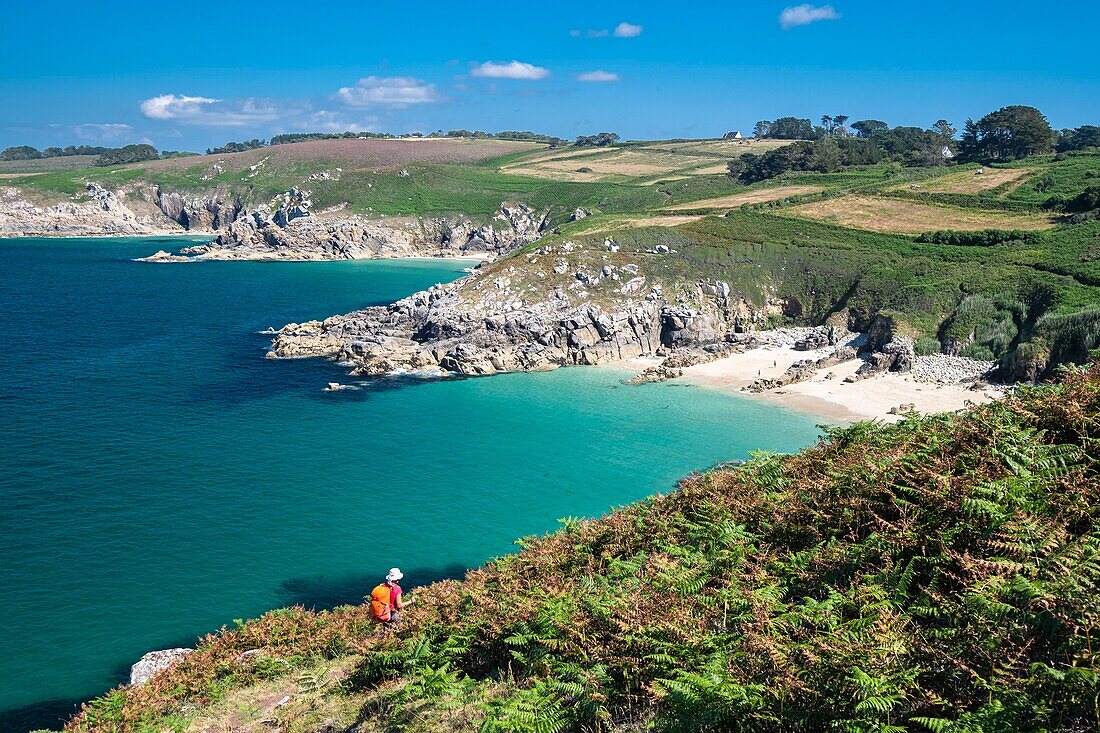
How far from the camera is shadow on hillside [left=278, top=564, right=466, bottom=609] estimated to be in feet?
87.5

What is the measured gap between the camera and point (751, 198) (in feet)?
331

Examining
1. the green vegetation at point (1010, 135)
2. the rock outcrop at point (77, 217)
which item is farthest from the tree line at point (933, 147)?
the rock outcrop at point (77, 217)

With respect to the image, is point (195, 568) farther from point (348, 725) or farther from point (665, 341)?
point (665, 341)

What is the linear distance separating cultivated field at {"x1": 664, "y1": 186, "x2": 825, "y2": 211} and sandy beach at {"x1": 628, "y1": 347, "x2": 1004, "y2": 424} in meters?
42.4

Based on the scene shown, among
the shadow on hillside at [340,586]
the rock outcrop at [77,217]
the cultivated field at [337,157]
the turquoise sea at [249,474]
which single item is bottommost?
the shadow on hillside at [340,586]

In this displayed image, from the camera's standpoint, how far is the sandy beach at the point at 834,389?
4606 cm

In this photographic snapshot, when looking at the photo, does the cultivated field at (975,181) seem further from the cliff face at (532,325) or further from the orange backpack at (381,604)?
the orange backpack at (381,604)

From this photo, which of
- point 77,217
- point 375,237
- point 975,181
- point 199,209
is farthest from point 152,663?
point 77,217

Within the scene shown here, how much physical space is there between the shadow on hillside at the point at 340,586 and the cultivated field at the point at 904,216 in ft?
232

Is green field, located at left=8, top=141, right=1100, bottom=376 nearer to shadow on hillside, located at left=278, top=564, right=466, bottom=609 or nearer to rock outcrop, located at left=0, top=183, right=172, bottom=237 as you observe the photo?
shadow on hillside, located at left=278, top=564, right=466, bottom=609

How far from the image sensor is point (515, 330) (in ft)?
206

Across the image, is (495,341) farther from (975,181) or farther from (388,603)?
(975,181)

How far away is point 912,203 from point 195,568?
88.8 metres

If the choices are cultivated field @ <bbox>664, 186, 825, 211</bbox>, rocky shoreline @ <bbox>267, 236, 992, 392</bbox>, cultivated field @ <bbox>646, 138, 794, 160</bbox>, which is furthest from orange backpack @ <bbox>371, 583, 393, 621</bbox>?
cultivated field @ <bbox>646, 138, 794, 160</bbox>
